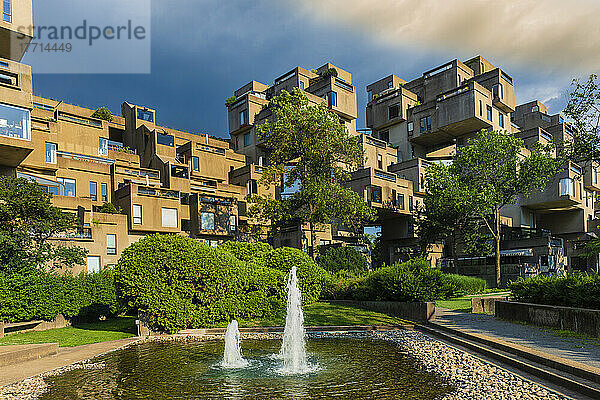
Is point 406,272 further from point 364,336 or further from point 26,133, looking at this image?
point 26,133

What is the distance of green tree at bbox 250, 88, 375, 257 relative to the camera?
116ft

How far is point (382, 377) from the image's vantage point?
1111 cm

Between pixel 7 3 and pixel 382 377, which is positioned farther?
pixel 7 3

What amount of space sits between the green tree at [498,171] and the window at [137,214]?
28.8m

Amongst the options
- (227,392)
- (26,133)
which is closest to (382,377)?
(227,392)

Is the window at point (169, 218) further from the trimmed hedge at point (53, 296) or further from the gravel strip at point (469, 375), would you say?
the gravel strip at point (469, 375)

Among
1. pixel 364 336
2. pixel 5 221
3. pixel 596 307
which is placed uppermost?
pixel 5 221

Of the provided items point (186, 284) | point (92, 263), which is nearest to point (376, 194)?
point (92, 263)

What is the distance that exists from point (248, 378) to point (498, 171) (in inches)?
1385

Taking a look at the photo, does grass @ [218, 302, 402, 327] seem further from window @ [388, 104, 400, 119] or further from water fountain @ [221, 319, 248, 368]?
window @ [388, 104, 400, 119]

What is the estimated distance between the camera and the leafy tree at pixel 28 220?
2570 cm

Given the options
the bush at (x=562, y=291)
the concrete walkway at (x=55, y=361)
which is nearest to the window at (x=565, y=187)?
the bush at (x=562, y=291)

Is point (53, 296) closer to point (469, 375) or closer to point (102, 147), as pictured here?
point (469, 375)

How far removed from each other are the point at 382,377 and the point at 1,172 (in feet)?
111
